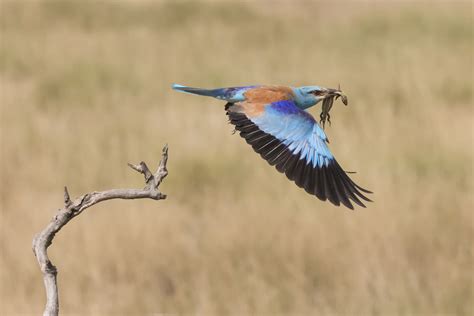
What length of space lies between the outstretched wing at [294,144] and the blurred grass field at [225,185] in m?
2.38

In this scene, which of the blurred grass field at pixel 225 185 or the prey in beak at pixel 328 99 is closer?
the prey in beak at pixel 328 99

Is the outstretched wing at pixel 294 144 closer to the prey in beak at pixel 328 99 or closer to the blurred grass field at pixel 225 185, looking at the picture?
the prey in beak at pixel 328 99

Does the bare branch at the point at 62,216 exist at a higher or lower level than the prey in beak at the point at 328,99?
lower

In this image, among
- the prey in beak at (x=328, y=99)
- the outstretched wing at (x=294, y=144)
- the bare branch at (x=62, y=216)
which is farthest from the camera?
the prey in beak at (x=328, y=99)

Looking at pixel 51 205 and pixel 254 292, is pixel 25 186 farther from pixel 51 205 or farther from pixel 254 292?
pixel 254 292

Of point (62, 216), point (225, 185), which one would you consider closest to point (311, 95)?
point (62, 216)

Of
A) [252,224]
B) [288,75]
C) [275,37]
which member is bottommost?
[252,224]

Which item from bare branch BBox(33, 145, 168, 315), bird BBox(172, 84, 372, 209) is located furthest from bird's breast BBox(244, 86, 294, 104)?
bare branch BBox(33, 145, 168, 315)

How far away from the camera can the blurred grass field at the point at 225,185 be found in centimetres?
532

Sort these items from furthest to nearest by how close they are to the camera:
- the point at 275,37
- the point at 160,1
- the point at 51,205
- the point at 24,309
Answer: the point at 160,1 < the point at 275,37 < the point at 51,205 < the point at 24,309

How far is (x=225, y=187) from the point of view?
6.42 m

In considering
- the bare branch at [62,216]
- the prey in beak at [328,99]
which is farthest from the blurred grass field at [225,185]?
the bare branch at [62,216]

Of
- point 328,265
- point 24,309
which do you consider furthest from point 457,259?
point 24,309

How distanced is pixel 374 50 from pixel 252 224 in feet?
16.0
